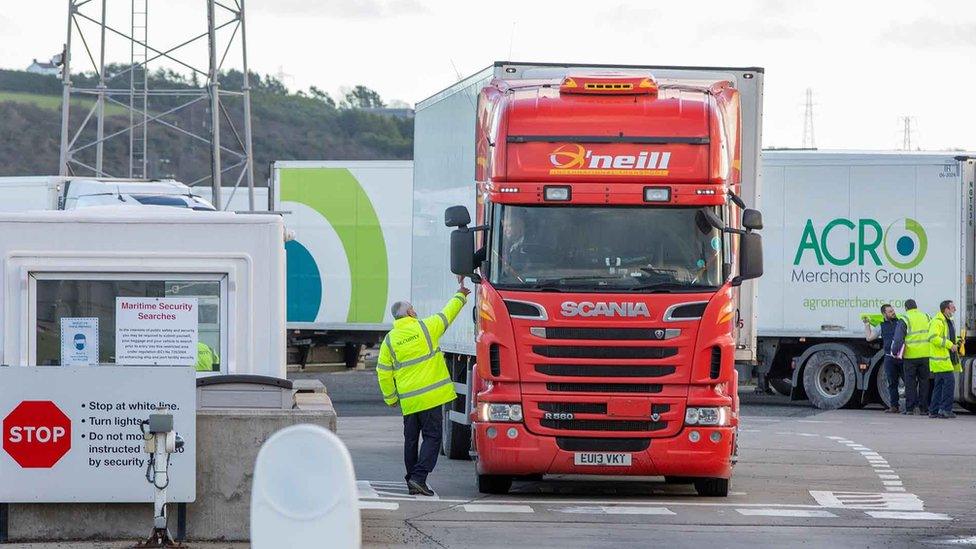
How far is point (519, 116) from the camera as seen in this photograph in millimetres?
15023

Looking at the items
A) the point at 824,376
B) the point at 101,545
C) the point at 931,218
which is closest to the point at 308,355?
the point at 824,376

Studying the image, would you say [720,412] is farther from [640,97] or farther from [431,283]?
[431,283]

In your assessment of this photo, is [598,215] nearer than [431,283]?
Yes

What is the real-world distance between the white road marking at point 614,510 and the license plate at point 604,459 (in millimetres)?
357

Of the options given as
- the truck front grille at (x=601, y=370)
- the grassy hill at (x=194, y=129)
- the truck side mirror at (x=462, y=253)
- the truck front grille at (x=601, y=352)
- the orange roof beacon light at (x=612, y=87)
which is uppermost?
the grassy hill at (x=194, y=129)

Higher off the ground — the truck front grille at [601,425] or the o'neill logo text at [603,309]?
the o'neill logo text at [603,309]

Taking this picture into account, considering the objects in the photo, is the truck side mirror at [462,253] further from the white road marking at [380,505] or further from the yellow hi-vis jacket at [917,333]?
the yellow hi-vis jacket at [917,333]

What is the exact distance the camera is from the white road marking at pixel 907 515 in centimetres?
1427

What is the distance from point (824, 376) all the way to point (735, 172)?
13.7m

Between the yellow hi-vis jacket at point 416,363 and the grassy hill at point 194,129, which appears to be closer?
the yellow hi-vis jacket at point 416,363

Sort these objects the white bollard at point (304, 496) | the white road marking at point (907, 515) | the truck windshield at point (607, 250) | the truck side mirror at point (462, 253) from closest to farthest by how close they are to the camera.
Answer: the white bollard at point (304, 496) → the white road marking at point (907, 515) → the truck windshield at point (607, 250) → the truck side mirror at point (462, 253)

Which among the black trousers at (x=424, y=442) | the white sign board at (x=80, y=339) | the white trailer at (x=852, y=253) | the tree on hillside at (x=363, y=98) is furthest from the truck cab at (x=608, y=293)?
the tree on hillside at (x=363, y=98)

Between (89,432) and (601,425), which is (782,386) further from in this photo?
(89,432)

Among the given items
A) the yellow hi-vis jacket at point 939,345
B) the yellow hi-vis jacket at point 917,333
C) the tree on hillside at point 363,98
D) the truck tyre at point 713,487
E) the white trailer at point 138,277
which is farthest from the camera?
the tree on hillside at point 363,98
